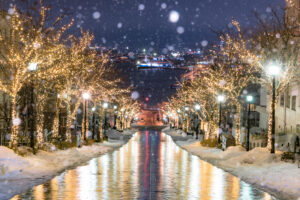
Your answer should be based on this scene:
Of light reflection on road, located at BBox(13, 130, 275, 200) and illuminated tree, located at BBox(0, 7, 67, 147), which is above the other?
illuminated tree, located at BBox(0, 7, 67, 147)

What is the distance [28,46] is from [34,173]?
8260mm

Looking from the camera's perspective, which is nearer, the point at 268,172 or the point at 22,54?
the point at 268,172

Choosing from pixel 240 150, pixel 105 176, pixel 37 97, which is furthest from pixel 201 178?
pixel 37 97

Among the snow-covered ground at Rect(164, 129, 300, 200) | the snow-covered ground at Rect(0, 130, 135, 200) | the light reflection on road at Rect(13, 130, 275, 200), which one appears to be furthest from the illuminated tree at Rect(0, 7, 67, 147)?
the snow-covered ground at Rect(164, 129, 300, 200)

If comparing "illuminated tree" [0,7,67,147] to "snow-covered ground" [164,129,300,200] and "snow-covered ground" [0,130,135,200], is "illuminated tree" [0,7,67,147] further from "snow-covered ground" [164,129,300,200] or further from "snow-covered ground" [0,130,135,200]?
"snow-covered ground" [164,129,300,200]

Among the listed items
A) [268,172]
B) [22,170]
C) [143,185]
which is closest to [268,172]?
[268,172]

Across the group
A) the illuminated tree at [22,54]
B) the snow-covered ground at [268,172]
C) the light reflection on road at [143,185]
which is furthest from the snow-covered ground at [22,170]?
the snow-covered ground at [268,172]

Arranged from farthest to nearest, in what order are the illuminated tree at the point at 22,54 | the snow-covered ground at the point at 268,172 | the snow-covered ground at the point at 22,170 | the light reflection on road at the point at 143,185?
the illuminated tree at the point at 22,54 → the snow-covered ground at the point at 268,172 → the snow-covered ground at the point at 22,170 → the light reflection on road at the point at 143,185

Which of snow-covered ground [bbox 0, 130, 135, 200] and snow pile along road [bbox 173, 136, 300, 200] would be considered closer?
snow-covered ground [bbox 0, 130, 135, 200]

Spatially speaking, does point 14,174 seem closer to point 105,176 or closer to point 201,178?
point 105,176

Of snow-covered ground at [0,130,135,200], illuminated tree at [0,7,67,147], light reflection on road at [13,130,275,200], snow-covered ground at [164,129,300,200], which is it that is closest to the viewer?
light reflection on road at [13,130,275,200]

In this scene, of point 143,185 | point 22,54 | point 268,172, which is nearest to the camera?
point 143,185

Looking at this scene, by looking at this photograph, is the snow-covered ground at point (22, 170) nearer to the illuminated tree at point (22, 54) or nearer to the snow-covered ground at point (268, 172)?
the illuminated tree at point (22, 54)

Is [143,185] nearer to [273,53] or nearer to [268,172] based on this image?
[268,172]
